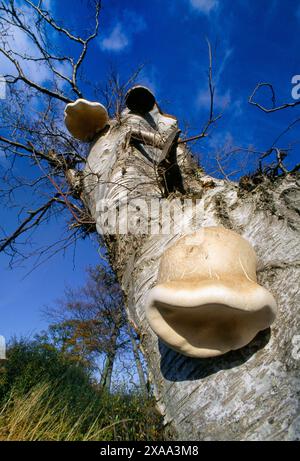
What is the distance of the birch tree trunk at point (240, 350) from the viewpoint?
1.14m

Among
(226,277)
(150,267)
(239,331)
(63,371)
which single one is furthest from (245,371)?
(63,371)

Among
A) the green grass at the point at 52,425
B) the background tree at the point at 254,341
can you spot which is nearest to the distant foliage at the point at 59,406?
the green grass at the point at 52,425

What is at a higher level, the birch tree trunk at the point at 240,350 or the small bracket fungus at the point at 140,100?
the small bracket fungus at the point at 140,100

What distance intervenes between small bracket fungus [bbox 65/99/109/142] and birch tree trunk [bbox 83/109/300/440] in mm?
2289

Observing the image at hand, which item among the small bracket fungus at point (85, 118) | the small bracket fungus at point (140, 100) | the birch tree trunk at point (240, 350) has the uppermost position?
the small bracket fungus at point (140, 100)

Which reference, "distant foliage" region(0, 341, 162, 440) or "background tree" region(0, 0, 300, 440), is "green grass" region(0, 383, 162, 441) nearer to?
"distant foliage" region(0, 341, 162, 440)

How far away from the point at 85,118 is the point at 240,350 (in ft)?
13.7

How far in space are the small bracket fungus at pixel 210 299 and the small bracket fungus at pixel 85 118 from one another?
3.61 meters

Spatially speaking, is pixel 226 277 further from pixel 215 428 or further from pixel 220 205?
pixel 220 205

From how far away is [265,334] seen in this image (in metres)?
1.29

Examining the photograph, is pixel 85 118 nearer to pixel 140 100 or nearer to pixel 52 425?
pixel 140 100

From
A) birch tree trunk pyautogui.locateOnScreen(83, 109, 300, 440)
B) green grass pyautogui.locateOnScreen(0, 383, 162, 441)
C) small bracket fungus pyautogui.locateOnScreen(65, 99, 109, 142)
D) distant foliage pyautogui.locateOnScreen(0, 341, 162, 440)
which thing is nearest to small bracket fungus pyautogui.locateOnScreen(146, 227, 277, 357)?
birch tree trunk pyautogui.locateOnScreen(83, 109, 300, 440)

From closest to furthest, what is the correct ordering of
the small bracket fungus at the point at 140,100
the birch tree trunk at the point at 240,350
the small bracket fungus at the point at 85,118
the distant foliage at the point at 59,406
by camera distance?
the birch tree trunk at the point at 240,350 < the distant foliage at the point at 59,406 < the small bracket fungus at the point at 85,118 < the small bracket fungus at the point at 140,100

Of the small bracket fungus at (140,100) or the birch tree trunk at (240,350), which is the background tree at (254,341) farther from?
the small bracket fungus at (140,100)
